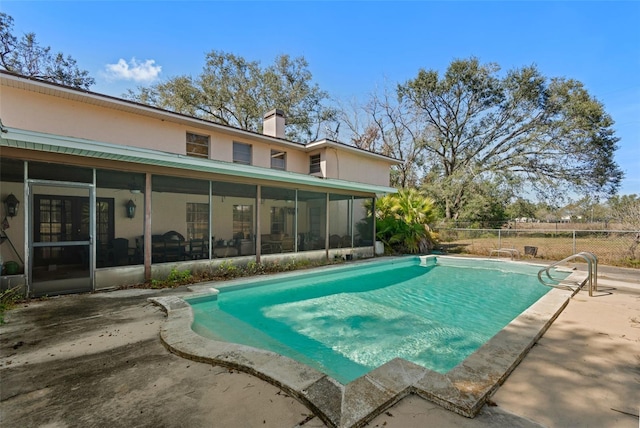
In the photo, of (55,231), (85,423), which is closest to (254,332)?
(85,423)

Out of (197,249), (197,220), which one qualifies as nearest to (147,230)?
(197,249)

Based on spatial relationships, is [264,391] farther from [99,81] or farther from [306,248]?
[99,81]

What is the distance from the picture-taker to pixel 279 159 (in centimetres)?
1328

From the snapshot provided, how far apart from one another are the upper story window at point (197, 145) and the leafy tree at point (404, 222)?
27.3 ft

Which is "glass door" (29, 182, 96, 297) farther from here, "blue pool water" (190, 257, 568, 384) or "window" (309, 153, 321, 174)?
"window" (309, 153, 321, 174)

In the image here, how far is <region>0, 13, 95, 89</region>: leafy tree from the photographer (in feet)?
50.8

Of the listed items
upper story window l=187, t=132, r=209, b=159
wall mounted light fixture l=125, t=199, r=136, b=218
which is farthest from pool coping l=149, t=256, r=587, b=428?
upper story window l=187, t=132, r=209, b=159

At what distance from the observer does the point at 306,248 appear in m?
10.3

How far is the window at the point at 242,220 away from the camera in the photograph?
923 centimetres

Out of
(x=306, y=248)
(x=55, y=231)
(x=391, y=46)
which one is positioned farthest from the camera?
(x=391, y=46)

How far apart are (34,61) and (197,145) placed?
584 inches

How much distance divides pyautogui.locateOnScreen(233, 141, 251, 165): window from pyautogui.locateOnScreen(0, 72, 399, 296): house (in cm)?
4

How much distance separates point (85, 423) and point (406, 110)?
89.9ft

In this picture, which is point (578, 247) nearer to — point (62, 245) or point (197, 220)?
point (197, 220)
